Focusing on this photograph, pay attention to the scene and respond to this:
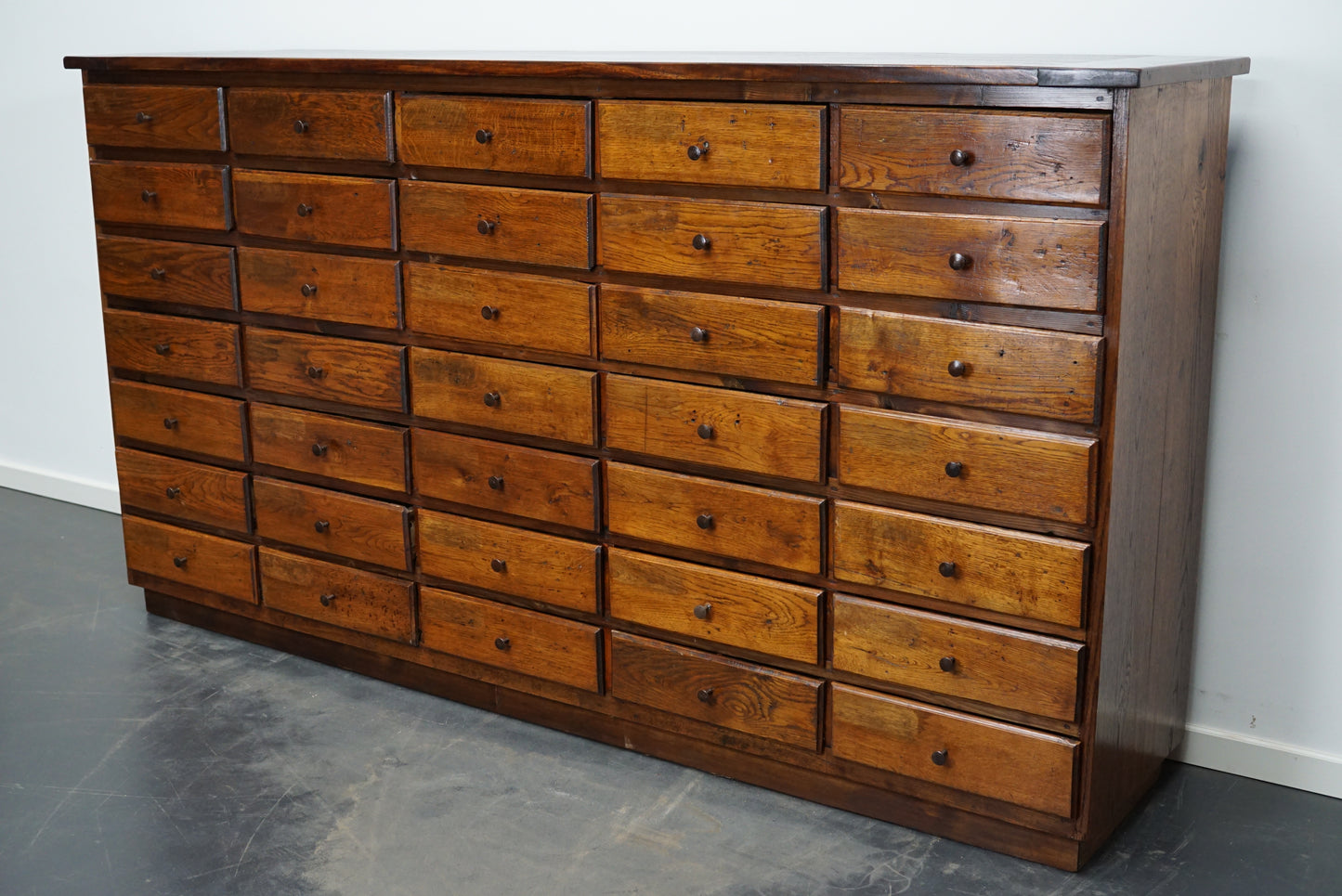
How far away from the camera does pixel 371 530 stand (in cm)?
324

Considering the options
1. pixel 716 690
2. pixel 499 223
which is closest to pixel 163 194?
pixel 499 223

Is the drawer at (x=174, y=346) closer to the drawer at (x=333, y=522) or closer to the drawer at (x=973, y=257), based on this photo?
the drawer at (x=333, y=522)

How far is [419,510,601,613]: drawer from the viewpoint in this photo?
296cm

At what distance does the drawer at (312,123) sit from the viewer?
9.73 ft

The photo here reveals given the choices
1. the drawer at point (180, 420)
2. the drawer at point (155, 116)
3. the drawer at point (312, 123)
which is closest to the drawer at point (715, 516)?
the drawer at point (312, 123)

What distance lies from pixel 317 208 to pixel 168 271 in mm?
542

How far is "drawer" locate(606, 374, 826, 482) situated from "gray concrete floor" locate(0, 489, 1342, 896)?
0.69 m

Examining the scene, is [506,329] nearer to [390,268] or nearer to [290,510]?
[390,268]

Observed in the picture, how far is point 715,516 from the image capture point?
9.00 feet

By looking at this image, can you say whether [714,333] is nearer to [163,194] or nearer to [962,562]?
[962,562]

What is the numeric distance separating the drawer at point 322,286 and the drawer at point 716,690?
87cm

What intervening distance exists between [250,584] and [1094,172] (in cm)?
225

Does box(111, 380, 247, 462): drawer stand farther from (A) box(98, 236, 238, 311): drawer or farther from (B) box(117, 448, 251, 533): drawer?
(A) box(98, 236, 238, 311): drawer

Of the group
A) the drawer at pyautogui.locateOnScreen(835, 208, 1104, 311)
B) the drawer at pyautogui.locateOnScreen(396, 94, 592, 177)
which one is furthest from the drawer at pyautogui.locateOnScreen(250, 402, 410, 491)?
the drawer at pyautogui.locateOnScreen(835, 208, 1104, 311)
